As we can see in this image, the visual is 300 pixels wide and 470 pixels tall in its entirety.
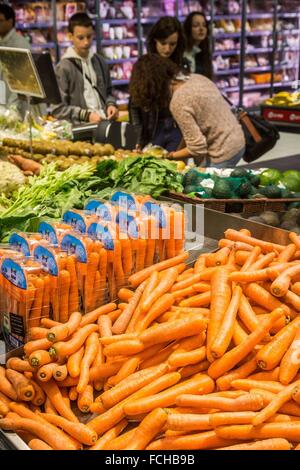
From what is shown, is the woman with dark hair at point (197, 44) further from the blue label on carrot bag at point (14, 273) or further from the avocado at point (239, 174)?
the blue label on carrot bag at point (14, 273)

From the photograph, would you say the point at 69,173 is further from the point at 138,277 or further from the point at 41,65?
the point at 41,65

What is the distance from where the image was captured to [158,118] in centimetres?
548

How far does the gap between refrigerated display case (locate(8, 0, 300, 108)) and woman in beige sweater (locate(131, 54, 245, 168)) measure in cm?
530

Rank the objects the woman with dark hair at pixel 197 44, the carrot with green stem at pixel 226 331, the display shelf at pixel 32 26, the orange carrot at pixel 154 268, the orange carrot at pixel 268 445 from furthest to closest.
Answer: the display shelf at pixel 32 26 < the woman with dark hair at pixel 197 44 < the orange carrot at pixel 154 268 < the carrot with green stem at pixel 226 331 < the orange carrot at pixel 268 445

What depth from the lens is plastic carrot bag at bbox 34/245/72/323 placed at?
7.39 ft

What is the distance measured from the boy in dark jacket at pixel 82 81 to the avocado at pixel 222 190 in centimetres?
299

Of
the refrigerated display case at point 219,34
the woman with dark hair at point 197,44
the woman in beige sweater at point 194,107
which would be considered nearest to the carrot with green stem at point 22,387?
the woman in beige sweater at point 194,107

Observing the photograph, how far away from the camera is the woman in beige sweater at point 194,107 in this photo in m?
4.71

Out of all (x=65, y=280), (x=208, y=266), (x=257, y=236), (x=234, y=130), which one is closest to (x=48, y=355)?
(x=65, y=280)

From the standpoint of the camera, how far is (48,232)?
250 cm

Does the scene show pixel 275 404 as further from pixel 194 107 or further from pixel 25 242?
pixel 194 107

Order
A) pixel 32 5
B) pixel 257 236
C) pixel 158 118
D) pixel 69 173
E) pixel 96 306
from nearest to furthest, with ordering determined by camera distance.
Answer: pixel 96 306
pixel 257 236
pixel 69 173
pixel 158 118
pixel 32 5

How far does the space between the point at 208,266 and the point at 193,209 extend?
72cm

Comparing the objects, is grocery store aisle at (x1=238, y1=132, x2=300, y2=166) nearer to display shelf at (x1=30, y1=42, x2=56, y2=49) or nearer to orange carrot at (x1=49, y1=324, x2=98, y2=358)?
display shelf at (x1=30, y1=42, x2=56, y2=49)
